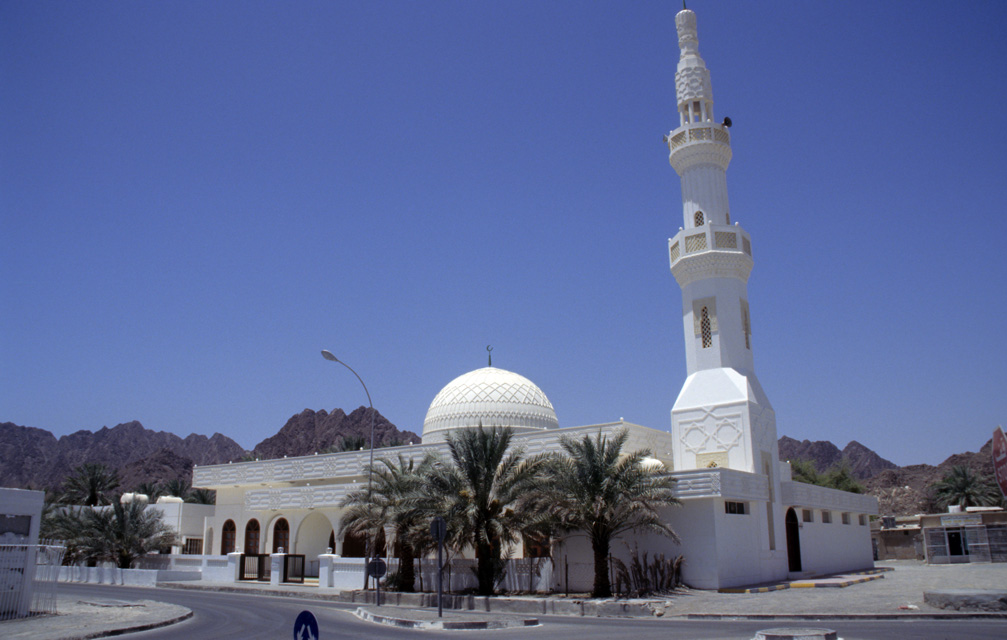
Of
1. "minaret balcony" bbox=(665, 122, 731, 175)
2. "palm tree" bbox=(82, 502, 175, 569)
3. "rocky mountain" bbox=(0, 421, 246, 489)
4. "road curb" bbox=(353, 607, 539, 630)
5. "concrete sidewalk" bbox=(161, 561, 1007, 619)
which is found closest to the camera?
"road curb" bbox=(353, 607, 539, 630)

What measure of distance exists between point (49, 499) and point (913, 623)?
54.7 metres

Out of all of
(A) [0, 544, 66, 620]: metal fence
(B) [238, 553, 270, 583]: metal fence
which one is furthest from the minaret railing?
(A) [0, 544, 66, 620]: metal fence

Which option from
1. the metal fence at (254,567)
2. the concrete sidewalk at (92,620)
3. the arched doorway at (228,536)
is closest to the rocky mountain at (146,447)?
the arched doorway at (228,536)

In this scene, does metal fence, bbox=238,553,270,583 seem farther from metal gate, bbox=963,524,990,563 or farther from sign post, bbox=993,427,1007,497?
metal gate, bbox=963,524,990,563

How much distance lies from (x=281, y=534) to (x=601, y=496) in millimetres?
19004

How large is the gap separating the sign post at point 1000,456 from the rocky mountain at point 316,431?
10173 cm

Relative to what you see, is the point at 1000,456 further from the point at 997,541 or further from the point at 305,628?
the point at 997,541

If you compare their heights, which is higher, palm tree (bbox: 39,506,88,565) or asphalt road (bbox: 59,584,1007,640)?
palm tree (bbox: 39,506,88,565)

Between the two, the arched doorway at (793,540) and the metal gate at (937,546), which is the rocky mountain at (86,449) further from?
the arched doorway at (793,540)

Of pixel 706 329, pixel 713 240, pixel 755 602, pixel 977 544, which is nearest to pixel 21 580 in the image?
pixel 755 602

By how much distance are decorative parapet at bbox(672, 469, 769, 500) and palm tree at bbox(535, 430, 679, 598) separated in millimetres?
1479

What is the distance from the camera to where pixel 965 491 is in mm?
48500

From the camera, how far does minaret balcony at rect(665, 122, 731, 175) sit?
90.7ft

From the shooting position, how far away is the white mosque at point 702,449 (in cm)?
2256
